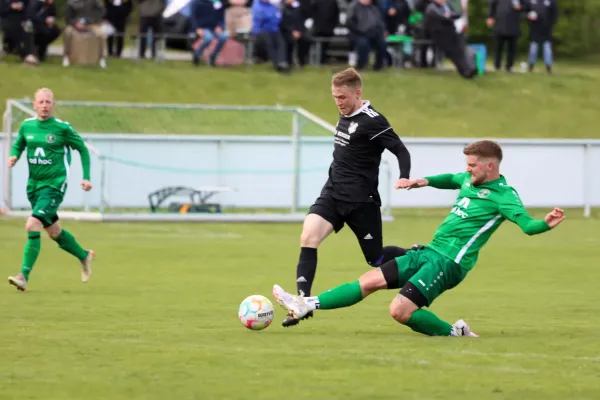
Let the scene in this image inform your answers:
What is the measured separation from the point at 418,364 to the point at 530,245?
11604mm

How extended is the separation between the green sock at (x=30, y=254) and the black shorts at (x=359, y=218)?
3531 mm

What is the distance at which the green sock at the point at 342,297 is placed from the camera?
941 cm

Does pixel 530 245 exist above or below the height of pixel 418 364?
below

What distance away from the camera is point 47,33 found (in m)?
31.0

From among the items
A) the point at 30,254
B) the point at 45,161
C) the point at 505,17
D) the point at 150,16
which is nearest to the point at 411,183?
the point at 30,254

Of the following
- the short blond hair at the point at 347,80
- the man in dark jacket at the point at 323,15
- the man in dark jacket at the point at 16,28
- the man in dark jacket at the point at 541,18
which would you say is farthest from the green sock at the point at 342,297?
the man in dark jacket at the point at 541,18

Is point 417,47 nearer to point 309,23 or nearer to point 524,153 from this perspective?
point 309,23

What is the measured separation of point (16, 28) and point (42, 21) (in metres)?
0.64

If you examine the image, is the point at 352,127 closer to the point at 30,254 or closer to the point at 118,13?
the point at 30,254

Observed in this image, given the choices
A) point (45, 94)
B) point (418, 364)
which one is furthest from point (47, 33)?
point (418, 364)

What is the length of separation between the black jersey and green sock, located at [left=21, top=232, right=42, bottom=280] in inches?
143

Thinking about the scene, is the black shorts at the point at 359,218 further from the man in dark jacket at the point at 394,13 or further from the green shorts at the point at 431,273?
the man in dark jacket at the point at 394,13

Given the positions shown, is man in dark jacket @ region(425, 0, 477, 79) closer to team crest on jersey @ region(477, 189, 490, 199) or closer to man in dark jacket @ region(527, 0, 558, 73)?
man in dark jacket @ region(527, 0, 558, 73)

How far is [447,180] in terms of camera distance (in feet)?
31.8
